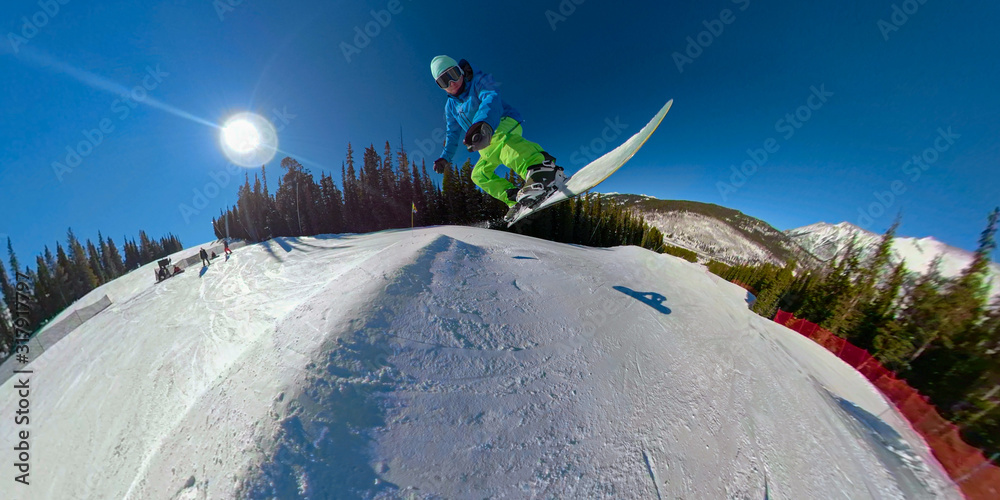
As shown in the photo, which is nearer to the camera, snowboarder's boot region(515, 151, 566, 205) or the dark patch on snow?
snowboarder's boot region(515, 151, 566, 205)

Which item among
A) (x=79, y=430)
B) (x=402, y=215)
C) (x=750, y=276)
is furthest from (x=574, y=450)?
(x=750, y=276)

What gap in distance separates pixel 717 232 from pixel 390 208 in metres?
111

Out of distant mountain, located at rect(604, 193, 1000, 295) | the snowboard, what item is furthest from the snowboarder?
distant mountain, located at rect(604, 193, 1000, 295)

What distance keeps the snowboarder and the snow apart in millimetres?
1773

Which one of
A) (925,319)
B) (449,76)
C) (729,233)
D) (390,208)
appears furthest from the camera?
(729,233)

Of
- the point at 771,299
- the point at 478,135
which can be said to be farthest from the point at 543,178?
the point at 771,299

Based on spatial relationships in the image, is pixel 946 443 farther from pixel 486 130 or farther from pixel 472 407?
pixel 486 130

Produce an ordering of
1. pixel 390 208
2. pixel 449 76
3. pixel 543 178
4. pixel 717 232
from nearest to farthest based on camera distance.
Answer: pixel 449 76 → pixel 543 178 → pixel 390 208 → pixel 717 232

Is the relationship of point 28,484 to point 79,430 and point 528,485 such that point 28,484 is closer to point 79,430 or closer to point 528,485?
point 79,430

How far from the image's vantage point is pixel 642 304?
17.4 feet

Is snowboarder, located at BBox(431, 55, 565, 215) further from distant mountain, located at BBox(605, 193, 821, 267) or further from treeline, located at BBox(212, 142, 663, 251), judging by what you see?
distant mountain, located at BBox(605, 193, 821, 267)

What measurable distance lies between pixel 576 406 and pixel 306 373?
2497 mm

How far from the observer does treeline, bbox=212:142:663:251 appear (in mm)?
32156

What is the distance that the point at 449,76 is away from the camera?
454 centimetres
